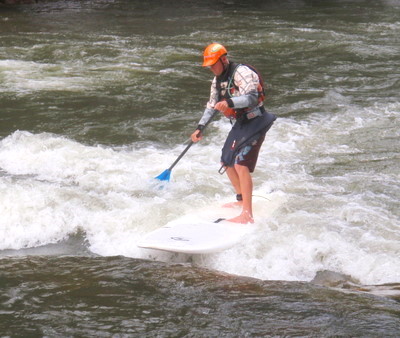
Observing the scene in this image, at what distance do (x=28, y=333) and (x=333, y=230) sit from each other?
10.2 ft

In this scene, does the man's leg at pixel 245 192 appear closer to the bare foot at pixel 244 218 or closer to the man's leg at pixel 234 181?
the bare foot at pixel 244 218

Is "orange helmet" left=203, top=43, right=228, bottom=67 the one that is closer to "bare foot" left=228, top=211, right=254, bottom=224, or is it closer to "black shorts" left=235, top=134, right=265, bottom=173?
→ "black shorts" left=235, top=134, right=265, bottom=173

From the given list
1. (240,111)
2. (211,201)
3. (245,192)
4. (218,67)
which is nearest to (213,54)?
(218,67)

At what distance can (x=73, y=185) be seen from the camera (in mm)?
7070

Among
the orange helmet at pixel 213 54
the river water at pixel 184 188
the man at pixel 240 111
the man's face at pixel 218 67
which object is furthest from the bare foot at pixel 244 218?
the orange helmet at pixel 213 54

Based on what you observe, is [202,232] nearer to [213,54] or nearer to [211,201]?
[211,201]

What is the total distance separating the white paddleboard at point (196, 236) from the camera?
17.3 feet

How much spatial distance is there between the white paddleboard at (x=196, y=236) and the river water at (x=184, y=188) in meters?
0.13

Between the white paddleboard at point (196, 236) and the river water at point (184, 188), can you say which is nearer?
the river water at point (184, 188)

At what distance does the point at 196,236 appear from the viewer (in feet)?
18.3

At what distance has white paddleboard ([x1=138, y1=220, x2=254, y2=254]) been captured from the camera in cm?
528

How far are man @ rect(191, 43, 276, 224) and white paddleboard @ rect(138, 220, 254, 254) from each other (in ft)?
0.73

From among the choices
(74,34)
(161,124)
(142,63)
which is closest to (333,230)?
(161,124)

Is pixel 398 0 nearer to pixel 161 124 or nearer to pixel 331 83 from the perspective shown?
pixel 331 83
